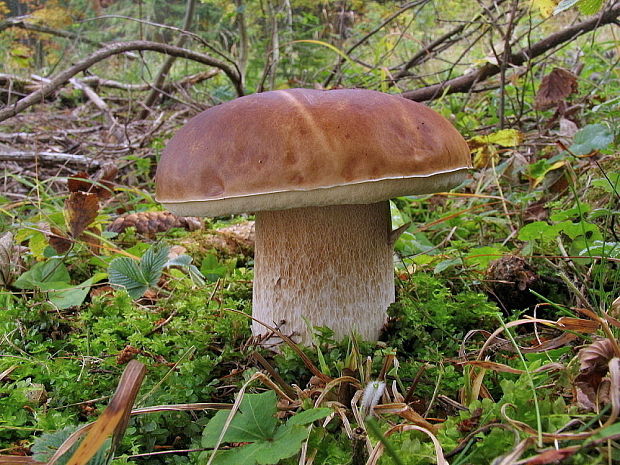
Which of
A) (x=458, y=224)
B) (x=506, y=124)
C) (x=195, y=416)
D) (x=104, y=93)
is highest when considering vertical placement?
(x=104, y=93)

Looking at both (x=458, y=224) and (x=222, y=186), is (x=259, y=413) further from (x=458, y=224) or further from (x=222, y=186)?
(x=458, y=224)

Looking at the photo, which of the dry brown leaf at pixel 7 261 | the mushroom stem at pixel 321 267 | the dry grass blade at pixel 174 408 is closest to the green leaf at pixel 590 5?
the mushroom stem at pixel 321 267

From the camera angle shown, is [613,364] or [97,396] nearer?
[613,364]

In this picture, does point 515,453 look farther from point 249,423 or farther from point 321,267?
point 321,267

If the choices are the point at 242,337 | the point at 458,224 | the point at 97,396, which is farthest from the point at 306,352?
the point at 458,224

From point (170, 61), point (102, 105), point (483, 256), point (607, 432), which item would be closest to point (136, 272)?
point (483, 256)

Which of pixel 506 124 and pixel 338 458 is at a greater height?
pixel 506 124

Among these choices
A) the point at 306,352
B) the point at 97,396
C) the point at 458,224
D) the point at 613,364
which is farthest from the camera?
the point at 458,224
